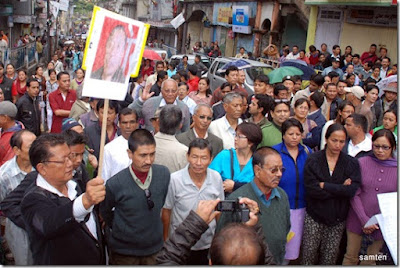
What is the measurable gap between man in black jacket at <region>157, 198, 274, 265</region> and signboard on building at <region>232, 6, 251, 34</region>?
21.3m

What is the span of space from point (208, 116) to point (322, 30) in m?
14.0

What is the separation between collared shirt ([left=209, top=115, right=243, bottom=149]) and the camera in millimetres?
5105

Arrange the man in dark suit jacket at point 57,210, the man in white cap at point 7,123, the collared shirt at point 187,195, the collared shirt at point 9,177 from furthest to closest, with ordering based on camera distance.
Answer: the man in white cap at point 7,123
the collared shirt at point 9,177
the collared shirt at point 187,195
the man in dark suit jacket at point 57,210

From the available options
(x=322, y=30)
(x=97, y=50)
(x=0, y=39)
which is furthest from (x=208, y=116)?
(x=0, y=39)

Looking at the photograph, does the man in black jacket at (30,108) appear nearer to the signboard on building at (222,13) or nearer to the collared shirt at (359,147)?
the collared shirt at (359,147)

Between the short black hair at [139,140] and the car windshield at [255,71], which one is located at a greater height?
the car windshield at [255,71]

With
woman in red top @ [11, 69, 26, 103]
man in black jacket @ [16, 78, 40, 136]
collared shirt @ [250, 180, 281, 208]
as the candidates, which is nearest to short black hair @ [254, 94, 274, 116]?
collared shirt @ [250, 180, 281, 208]

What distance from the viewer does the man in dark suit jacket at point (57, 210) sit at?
2.66 metres

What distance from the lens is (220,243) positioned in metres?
2.19

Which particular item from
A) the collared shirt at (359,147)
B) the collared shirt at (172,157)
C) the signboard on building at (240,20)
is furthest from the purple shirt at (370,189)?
the signboard on building at (240,20)

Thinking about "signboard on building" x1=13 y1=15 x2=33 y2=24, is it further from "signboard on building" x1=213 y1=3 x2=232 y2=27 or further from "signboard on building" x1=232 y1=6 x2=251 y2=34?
"signboard on building" x1=232 y1=6 x2=251 y2=34

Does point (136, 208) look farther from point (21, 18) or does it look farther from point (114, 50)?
point (21, 18)

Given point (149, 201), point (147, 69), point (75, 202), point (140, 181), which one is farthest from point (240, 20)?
point (75, 202)

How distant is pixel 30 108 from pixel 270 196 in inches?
190
